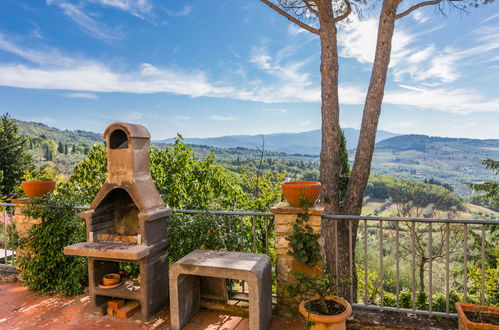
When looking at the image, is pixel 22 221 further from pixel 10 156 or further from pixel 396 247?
pixel 10 156

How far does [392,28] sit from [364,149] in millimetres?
1940

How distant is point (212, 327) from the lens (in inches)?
101

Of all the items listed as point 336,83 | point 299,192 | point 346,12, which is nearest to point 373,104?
point 336,83

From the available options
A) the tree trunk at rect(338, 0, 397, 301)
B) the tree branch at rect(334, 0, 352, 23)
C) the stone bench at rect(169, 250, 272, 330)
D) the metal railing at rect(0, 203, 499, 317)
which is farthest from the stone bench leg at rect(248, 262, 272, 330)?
the tree branch at rect(334, 0, 352, 23)

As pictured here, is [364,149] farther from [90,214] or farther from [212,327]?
[90,214]

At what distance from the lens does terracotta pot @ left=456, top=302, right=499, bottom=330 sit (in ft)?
6.39

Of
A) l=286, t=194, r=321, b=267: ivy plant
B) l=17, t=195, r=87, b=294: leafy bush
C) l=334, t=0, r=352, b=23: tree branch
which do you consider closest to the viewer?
l=286, t=194, r=321, b=267: ivy plant

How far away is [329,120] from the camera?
509 centimetres

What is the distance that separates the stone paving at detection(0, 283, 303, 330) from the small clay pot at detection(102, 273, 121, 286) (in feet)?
1.03

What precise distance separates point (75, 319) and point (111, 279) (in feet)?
1.46

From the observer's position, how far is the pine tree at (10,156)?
19.6 metres

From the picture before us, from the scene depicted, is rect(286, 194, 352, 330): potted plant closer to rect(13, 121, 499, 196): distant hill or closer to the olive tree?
the olive tree

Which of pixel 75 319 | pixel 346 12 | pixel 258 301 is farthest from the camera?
pixel 346 12

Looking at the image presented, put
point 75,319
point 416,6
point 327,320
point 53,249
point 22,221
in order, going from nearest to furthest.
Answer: point 327,320, point 75,319, point 53,249, point 22,221, point 416,6
